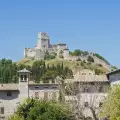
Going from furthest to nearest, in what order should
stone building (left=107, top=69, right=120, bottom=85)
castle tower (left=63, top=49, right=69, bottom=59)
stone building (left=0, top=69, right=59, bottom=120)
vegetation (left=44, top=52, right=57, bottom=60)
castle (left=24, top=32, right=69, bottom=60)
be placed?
castle (left=24, top=32, right=69, bottom=60), castle tower (left=63, top=49, right=69, bottom=59), vegetation (left=44, top=52, right=57, bottom=60), stone building (left=0, top=69, right=59, bottom=120), stone building (left=107, top=69, right=120, bottom=85)

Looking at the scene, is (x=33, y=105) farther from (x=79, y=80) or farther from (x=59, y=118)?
(x=79, y=80)

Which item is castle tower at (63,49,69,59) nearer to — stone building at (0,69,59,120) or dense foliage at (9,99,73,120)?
stone building at (0,69,59,120)

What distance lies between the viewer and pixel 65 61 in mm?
166375

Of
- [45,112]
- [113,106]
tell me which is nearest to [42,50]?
[45,112]

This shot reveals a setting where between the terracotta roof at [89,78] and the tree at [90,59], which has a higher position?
the tree at [90,59]

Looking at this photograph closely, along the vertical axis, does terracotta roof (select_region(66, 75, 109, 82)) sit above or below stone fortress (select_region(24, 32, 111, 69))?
below

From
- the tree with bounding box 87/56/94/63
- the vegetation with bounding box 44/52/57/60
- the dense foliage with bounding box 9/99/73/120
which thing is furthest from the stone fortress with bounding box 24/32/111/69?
the dense foliage with bounding box 9/99/73/120

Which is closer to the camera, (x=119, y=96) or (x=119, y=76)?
(x=119, y=96)

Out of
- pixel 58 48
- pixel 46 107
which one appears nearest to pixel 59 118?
pixel 46 107

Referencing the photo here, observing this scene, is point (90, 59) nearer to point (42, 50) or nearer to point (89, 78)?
point (42, 50)

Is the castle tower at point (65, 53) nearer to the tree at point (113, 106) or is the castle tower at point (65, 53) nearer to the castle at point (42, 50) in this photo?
the castle at point (42, 50)

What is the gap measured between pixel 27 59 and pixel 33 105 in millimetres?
128458

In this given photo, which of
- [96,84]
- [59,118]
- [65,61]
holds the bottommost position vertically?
[59,118]

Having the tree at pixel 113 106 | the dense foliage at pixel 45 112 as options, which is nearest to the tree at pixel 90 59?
the dense foliage at pixel 45 112
